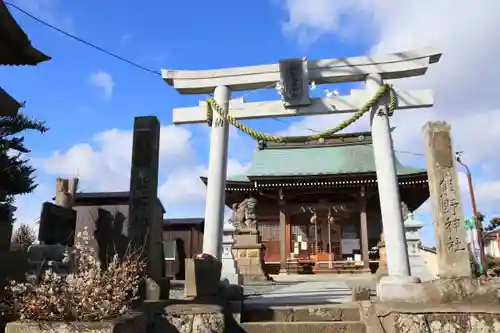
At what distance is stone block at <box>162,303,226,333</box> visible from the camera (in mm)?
4477

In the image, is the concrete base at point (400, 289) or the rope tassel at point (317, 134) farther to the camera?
the rope tassel at point (317, 134)

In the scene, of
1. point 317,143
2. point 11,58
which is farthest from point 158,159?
point 317,143

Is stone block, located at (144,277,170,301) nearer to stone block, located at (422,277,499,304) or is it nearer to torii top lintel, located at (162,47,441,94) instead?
stone block, located at (422,277,499,304)

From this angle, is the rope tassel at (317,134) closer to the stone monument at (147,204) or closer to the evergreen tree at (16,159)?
the stone monument at (147,204)

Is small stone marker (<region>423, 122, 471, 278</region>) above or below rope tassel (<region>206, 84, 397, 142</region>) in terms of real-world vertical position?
below

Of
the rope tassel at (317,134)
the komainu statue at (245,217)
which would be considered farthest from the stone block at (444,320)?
the komainu statue at (245,217)

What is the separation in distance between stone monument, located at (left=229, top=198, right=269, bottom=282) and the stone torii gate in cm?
745

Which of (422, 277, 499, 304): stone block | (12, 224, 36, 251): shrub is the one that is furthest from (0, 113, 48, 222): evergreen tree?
(422, 277, 499, 304): stone block

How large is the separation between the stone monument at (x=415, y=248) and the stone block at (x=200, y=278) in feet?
31.9

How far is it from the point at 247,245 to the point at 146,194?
9.53 metres

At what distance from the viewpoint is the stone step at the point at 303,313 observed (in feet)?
17.7

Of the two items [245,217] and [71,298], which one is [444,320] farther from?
[245,217]

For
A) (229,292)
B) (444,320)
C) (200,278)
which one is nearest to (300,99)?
(229,292)

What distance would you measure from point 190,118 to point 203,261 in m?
3.83
